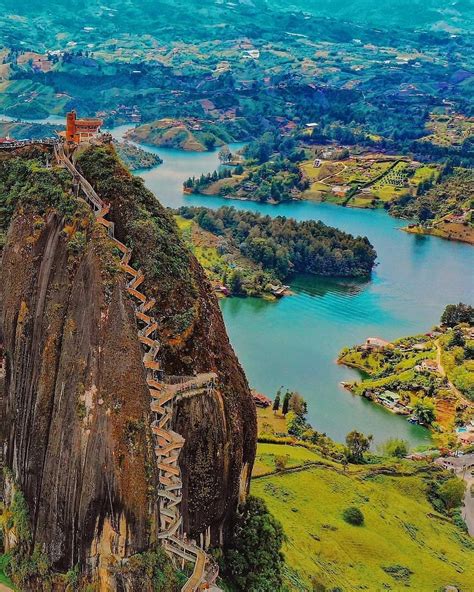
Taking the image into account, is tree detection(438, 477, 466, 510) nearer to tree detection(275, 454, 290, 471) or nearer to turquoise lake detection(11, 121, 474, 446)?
tree detection(275, 454, 290, 471)

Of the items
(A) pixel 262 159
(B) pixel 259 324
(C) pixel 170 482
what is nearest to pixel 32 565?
(C) pixel 170 482

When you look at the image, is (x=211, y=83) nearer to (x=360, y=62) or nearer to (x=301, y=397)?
(x=360, y=62)

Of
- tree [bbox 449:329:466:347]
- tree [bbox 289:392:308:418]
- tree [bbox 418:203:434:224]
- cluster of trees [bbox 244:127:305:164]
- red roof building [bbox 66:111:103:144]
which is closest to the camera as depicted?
red roof building [bbox 66:111:103:144]

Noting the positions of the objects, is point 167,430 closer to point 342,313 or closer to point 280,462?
point 280,462

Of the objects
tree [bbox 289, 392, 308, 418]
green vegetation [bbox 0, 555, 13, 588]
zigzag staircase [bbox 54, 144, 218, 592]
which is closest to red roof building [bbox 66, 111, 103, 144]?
zigzag staircase [bbox 54, 144, 218, 592]

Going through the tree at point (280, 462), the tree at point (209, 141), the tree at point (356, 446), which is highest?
the tree at point (209, 141)

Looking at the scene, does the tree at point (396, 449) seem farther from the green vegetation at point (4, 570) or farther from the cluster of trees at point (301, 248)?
the cluster of trees at point (301, 248)

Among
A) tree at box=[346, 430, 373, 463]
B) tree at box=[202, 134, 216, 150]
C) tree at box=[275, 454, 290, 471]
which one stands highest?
tree at box=[202, 134, 216, 150]

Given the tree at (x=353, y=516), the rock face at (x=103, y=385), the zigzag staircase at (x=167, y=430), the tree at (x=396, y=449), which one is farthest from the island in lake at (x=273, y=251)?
the zigzag staircase at (x=167, y=430)
